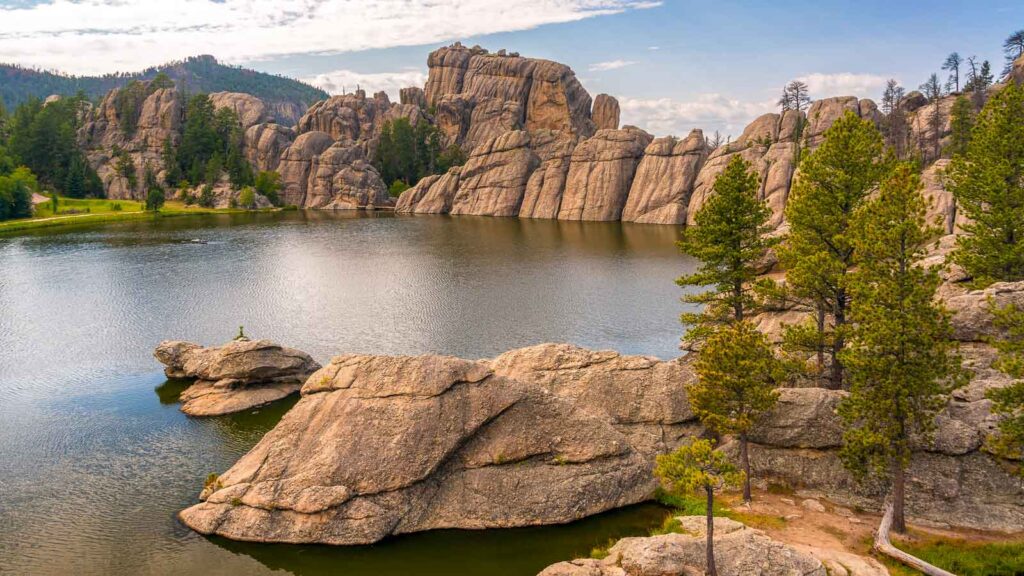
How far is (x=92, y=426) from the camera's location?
41250 mm

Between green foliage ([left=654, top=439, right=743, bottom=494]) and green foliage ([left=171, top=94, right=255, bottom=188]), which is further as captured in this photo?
green foliage ([left=171, top=94, right=255, bottom=188])

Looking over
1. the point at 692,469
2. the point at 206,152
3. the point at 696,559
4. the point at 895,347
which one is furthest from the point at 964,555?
the point at 206,152

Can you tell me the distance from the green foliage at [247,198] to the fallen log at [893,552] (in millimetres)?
171330

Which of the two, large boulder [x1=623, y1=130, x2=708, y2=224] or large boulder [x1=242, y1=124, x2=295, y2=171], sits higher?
large boulder [x1=242, y1=124, x2=295, y2=171]

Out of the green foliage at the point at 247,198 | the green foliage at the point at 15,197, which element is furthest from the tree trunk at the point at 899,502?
the green foliage at the point at 247,198

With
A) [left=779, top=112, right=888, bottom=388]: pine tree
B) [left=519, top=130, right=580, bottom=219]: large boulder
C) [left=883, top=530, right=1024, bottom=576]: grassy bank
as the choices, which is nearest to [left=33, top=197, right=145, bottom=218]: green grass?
[left=519, top=130, right=580, bottom=219]: large boulder

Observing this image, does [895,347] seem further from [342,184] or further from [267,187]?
[267,187]

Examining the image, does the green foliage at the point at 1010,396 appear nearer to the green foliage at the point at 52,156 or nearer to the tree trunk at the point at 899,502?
the tree trunk at the point at 899,502

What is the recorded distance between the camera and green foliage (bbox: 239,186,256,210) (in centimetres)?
17350

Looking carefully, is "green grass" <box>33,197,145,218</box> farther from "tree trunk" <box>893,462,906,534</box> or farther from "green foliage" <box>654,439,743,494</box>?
"tree trunk" <box>893,462,906,534</box>

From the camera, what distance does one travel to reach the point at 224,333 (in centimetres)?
6019

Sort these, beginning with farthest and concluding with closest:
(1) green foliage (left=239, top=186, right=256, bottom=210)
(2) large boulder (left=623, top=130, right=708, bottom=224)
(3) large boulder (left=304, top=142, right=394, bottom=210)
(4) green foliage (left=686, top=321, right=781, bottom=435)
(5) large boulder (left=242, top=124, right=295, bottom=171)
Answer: (5) large boulder (left=242, top=124, right=295, bottom=171), (3) large boulder (left=304, top=142, right=394, bottom=210), (1) green foliage (left=239, top=186, right=256, bottom=210), (2) large boulder (left=623, top=130, right=708, bottom=224), (4) green foliage (left=686, top=321, right=781, bottom=435)

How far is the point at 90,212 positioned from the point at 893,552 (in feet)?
569

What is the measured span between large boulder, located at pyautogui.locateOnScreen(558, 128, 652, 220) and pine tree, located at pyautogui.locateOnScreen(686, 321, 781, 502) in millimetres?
123784
